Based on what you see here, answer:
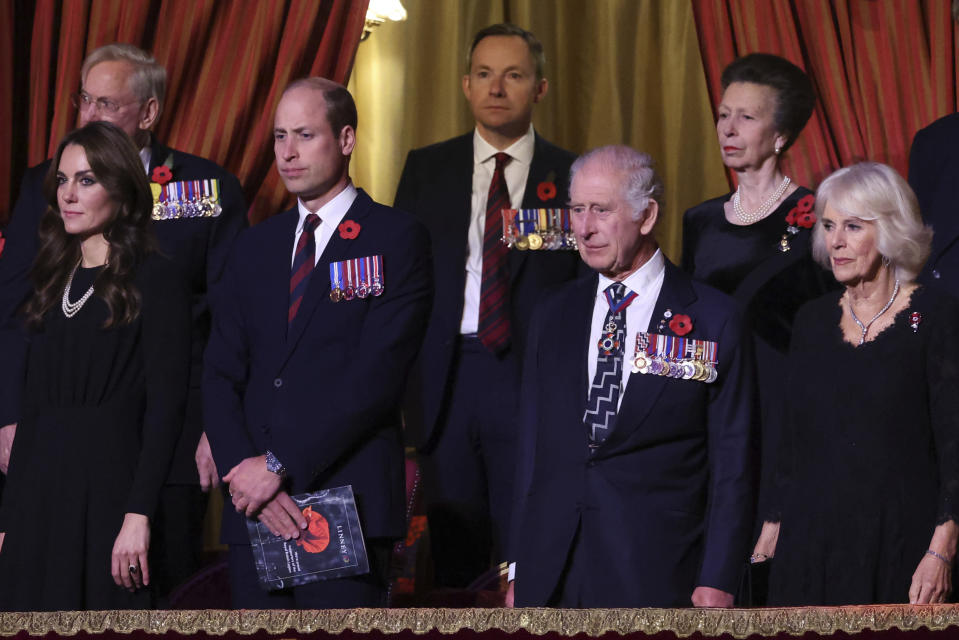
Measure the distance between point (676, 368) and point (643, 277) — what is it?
261 mm

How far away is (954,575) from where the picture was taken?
9.73ft

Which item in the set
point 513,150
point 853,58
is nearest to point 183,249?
point 513,150

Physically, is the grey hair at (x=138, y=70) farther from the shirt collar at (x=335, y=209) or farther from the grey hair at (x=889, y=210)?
the grey hair at (x=889, y=210)

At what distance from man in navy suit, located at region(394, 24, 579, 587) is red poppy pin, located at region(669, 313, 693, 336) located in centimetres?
102

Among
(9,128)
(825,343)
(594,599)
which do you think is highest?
(9,128)

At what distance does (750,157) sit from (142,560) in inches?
76.1

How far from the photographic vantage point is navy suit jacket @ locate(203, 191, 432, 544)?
9.98ft

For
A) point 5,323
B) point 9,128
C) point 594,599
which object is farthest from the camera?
point 9,128

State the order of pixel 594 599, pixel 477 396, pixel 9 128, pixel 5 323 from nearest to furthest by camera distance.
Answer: pixel 594 599, pixel 5 323, pixel 477 396, pixel 9 128

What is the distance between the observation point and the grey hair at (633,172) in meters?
3.05

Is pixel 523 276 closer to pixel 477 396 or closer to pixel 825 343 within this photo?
pixel 477 396

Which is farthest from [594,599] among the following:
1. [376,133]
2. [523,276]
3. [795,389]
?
[376,133]

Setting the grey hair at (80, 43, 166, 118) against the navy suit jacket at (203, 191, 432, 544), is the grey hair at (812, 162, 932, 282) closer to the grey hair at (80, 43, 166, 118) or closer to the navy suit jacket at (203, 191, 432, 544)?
the navy suit jacket at (203, 191, 432, 544)

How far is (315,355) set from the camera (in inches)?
123
